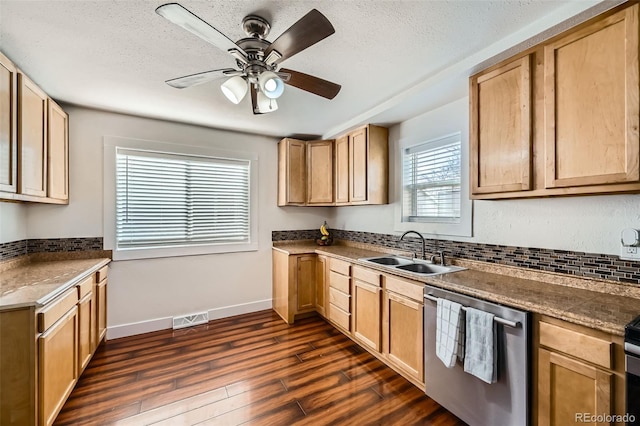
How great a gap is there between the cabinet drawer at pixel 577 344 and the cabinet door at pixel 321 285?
2195 millimetres

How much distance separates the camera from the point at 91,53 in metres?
1.81

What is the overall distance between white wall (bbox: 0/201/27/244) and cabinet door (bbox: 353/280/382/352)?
3031 mm

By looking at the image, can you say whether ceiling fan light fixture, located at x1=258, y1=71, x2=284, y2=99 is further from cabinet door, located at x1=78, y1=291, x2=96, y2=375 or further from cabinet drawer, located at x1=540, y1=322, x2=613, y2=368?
cabinet door, located at x1=78, y1=291, x2=96, y2=375

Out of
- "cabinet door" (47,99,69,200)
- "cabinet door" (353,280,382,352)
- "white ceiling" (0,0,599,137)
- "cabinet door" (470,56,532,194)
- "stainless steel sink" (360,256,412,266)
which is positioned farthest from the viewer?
"stainless steel sink" (360,256,412,266)

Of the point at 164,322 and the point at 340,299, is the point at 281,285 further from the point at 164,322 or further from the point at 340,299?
the point at 164,322

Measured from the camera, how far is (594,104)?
4.57 ft

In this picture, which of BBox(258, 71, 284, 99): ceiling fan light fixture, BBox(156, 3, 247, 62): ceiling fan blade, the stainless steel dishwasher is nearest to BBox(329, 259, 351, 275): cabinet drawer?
the stainless steel dishwasher

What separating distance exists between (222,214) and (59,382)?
2.14 metres

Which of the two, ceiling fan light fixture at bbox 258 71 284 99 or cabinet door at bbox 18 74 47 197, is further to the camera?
cabinet door at bbox 18 74 47 197

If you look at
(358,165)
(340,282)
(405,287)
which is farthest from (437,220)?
(340,282)

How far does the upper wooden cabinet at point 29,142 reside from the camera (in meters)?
1.73

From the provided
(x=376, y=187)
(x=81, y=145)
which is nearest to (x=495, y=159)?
(x=376, y=187)

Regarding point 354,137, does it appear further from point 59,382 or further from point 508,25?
point 59,382

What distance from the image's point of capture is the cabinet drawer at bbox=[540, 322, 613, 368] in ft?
3.79
